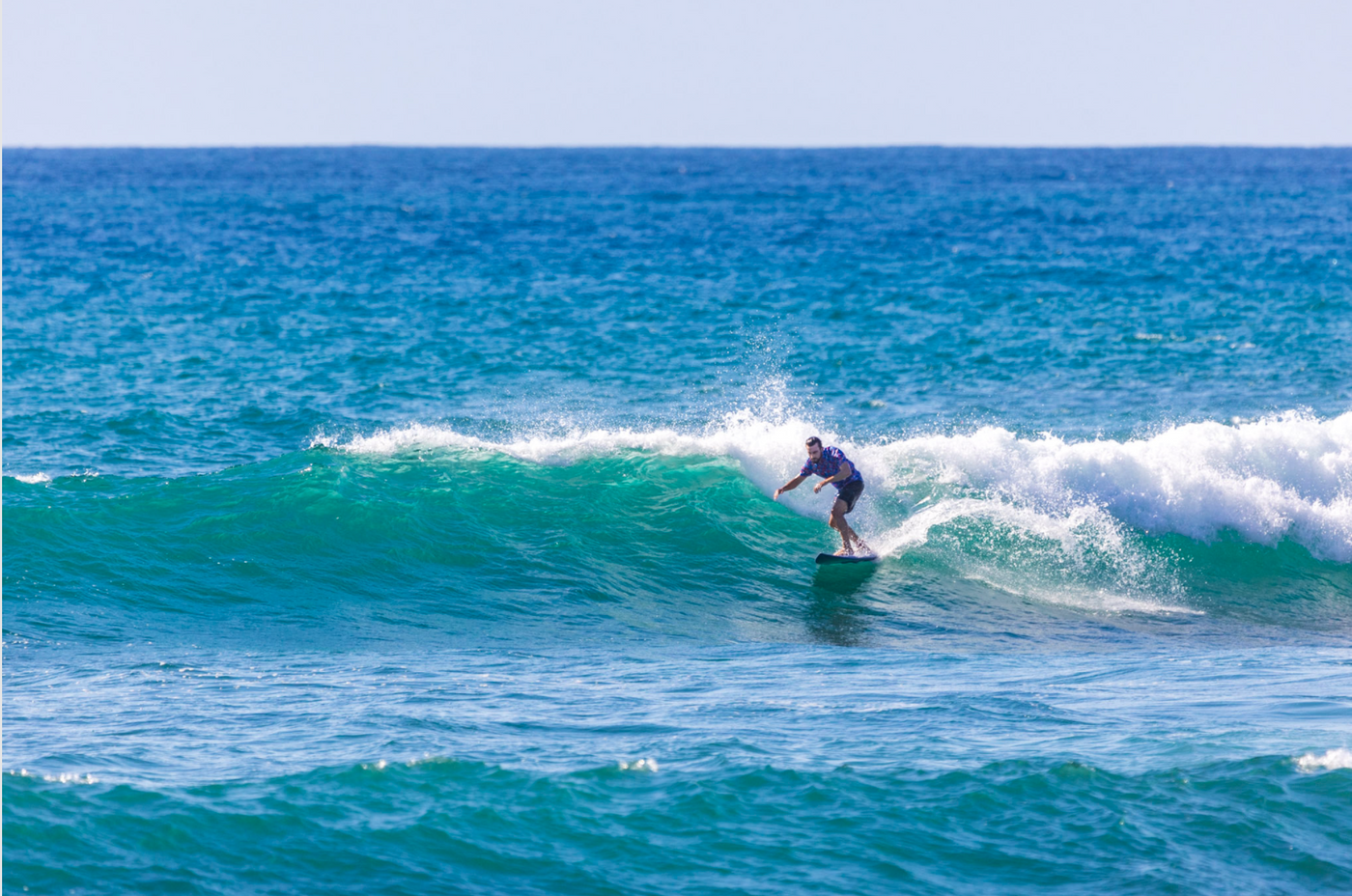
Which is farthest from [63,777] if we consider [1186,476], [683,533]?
[1186,476]

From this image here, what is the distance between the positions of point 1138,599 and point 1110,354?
13.6 meters

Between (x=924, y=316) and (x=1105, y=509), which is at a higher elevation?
(x=924, y=316)

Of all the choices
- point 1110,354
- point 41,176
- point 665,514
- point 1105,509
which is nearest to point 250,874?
point 665,514

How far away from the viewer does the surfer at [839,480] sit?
14859 mm

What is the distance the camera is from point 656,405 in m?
22.4

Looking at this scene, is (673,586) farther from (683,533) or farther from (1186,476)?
(1186,476)

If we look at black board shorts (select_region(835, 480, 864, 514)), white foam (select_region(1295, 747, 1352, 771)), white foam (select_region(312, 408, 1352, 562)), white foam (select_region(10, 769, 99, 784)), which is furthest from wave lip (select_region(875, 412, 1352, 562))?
white foam (select_region(10, 769, 99, 784))

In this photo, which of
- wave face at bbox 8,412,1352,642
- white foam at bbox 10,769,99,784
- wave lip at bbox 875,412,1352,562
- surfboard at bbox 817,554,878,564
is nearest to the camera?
white foam at bbox 10,769,99,784

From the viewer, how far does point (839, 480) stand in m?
15.1

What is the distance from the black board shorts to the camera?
15.2 meters

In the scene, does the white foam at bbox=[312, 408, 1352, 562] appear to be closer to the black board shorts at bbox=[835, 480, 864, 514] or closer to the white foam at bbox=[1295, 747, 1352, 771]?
the black board shorts at bbox=[835, 480, 864, 514]

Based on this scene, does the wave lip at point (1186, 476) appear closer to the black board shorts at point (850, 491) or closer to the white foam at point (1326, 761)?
the black board shorts at point (850, 491)

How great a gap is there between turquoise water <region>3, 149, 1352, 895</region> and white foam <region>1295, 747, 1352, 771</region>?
0.11 feet

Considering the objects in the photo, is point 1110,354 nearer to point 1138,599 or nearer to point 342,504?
point 1138,599
